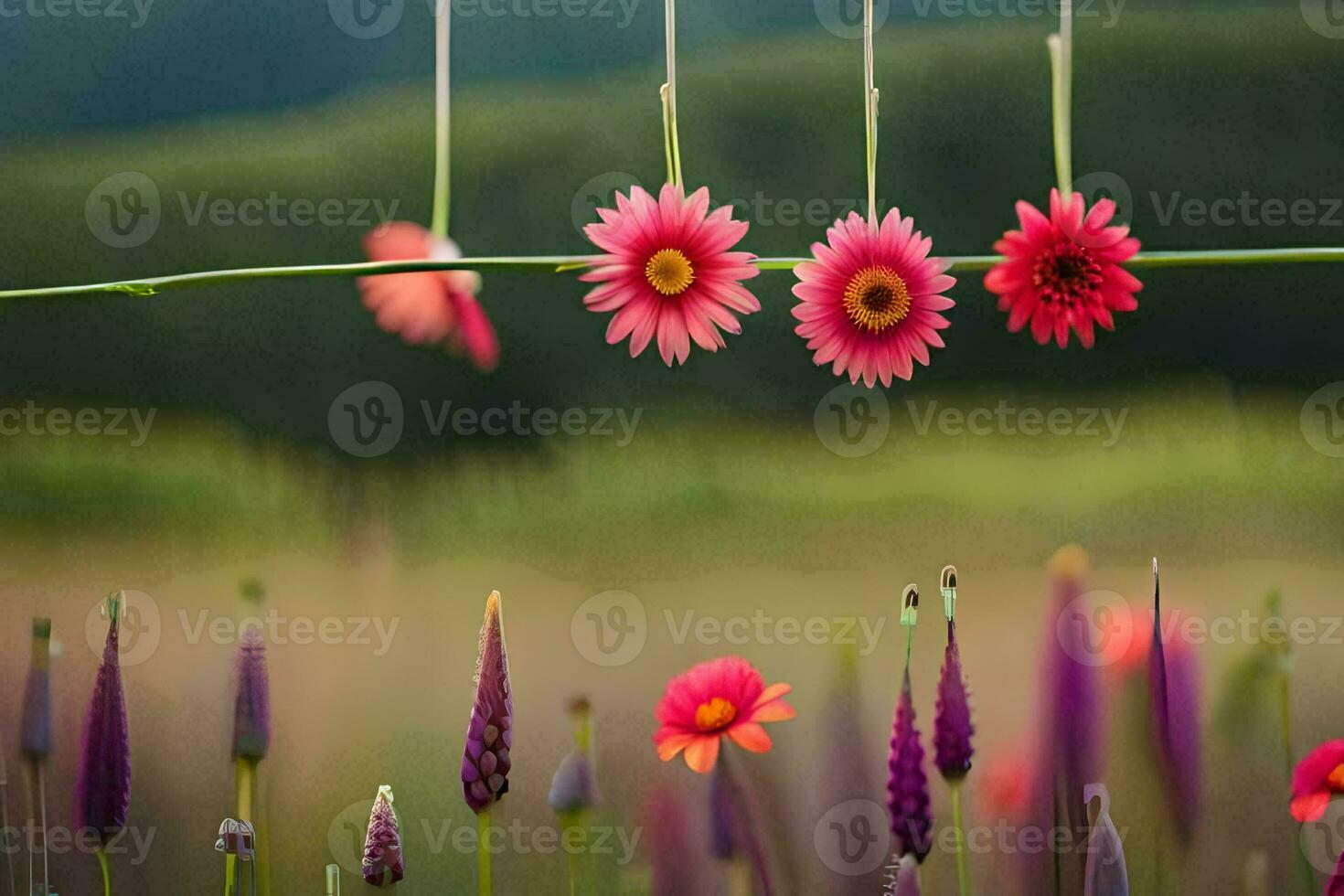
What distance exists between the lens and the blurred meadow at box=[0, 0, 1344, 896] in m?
1.28

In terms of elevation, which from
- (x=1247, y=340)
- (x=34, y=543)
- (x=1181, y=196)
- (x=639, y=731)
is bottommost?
(x=639, y=731)

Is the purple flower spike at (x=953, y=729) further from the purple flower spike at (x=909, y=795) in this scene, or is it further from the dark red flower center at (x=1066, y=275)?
the dark red flower center at (x=1066, y=275)

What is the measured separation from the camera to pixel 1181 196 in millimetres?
1293

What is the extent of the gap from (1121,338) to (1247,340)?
15 centimetres

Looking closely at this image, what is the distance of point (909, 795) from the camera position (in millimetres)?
1268

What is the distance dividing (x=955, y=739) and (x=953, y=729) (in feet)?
0.04

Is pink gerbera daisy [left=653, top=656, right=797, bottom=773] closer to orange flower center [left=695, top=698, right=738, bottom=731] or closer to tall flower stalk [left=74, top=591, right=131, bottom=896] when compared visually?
orange flower center [left=695, top=698, right=738, bottom=731]

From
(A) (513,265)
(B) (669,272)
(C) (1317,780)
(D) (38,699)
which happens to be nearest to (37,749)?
(D) (38,699)

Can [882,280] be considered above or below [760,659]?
above

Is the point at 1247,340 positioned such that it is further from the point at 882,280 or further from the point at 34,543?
the point at 34,543

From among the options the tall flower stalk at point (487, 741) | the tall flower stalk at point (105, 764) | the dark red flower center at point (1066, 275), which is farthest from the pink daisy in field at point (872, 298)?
the tall flower stalk at point (105, 764)

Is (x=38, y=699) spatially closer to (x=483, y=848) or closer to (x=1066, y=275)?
(x=483, y=848)

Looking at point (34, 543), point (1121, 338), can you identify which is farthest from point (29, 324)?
point (1121, 338)

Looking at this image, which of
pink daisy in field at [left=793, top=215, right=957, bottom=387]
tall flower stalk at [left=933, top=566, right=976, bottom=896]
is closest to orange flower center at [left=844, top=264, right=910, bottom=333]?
pink daisy in field at [left=793, top=215, right=957, bottom=387]
